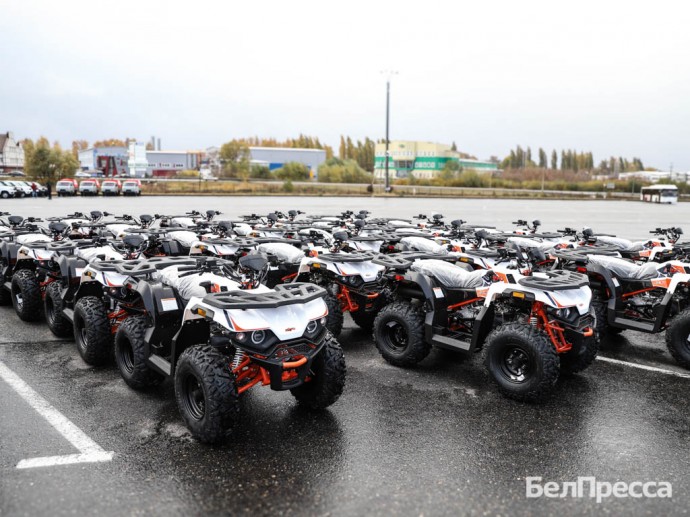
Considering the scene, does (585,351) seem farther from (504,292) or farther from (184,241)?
(184,241)

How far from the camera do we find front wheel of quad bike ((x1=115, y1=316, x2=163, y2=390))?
17.7 ft

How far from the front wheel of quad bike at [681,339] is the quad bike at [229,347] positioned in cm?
388

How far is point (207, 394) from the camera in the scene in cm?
430

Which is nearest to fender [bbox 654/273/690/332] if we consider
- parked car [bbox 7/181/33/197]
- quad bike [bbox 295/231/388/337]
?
quad bike [bbox 295/231/388/337]

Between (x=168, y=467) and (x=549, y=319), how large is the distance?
12.0 ft

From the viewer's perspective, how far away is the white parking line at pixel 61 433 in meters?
4.14

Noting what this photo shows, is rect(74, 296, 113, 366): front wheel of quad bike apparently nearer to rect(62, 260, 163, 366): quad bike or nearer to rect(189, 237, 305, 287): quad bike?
rect(62, 260, 163, 366): quad bike

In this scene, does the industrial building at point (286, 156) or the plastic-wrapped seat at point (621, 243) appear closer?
the plastic-wrapped seat at point (621, 243)

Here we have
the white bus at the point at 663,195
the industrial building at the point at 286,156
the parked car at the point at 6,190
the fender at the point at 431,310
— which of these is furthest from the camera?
the industrial building at the point at 286,156

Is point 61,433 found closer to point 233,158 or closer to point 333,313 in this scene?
point 333,313

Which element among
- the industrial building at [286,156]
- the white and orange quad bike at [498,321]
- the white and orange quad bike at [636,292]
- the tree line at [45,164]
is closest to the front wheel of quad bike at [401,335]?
the white and orange quad bike at [498,321]

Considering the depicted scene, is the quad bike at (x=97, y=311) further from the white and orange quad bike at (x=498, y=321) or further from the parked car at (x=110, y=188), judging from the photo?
the parked car at (x=110, y=188)

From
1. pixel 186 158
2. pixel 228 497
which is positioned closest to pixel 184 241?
pixel 228 497

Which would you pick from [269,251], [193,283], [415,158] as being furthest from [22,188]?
[415,158]
